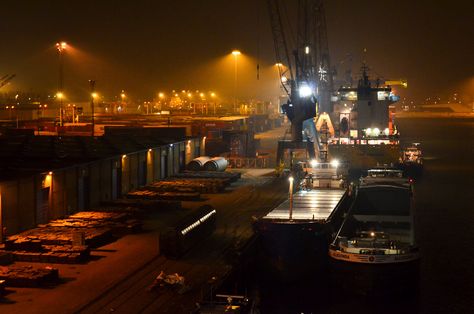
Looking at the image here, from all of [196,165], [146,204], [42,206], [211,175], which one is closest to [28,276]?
[42,206]

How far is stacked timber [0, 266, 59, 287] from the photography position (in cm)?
2255

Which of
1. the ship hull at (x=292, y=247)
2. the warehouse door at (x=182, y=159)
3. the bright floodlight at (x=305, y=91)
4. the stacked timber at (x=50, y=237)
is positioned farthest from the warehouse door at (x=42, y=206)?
the bright floodlight at (x=305, y=91)

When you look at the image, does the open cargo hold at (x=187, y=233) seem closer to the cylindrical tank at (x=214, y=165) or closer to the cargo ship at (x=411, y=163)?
the cylindrical tank at (x=214, y=165)

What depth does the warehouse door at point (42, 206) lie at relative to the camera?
31.6 metres

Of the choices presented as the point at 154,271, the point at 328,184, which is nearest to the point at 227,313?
the point at 154,271

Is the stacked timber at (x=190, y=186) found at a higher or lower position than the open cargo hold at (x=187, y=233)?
higher

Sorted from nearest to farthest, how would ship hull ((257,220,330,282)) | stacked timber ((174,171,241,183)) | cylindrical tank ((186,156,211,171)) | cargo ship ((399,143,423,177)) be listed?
ship hull ((257,220,330,282)), stacked timber ((174,171,241,183)), cylindrical tank ((186,156,211,171)), cargo ship ((399,143,423,177))

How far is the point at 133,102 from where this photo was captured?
142 m

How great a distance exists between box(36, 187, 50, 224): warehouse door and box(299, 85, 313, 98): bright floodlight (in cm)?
3326

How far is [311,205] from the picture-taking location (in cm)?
3456

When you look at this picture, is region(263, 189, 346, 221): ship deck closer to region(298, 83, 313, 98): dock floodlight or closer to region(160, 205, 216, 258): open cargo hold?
region(160, 205, 216, 258): open cargo hold

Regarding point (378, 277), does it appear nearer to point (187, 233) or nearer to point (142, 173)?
point (187, 233)

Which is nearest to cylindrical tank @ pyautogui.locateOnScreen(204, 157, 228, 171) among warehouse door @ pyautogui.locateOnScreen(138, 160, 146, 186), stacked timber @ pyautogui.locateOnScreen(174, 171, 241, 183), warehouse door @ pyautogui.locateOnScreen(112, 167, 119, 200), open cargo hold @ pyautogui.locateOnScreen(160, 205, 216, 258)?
stacked timber @ pyautogui.locateOnScreen(174, 171, 241, 183)

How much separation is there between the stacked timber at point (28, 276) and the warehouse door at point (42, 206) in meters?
8.17
